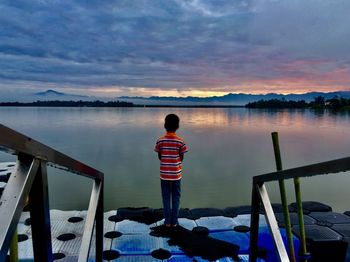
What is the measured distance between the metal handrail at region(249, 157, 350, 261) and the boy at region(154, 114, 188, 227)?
4.71 ft

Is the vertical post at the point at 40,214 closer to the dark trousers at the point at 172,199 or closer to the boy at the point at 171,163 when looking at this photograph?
the boy at the point at 171,163

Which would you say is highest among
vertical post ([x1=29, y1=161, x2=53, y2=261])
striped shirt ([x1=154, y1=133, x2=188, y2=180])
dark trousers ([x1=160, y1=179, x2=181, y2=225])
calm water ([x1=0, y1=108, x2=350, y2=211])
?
vertical post ([x1=29, y1=161, x2=53, y2=261])

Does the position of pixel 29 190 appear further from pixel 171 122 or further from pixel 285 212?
pixel 171 122

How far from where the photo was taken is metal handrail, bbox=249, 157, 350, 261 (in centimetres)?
117

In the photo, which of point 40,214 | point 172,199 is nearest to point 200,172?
point 172,199

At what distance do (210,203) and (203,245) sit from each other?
6.22 metres

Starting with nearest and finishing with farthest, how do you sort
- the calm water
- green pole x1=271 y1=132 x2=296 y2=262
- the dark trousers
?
green pole x1=271 y1=132 x2=296 y2=262
the dark trousers
the calm water

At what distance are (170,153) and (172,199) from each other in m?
0.55

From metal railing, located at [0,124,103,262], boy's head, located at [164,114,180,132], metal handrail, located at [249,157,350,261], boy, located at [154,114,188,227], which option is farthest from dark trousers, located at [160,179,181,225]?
metal railing, located at [0,124,103,262]

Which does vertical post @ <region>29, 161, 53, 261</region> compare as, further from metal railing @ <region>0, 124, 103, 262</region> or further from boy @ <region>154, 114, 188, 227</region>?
boy @ <region>154, 114, 188, 227</region>

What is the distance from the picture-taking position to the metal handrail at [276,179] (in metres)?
1.17

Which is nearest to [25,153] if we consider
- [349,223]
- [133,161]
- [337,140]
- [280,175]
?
[280,175]

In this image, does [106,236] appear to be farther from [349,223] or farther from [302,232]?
[349,223]

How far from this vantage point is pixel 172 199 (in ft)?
12.9
